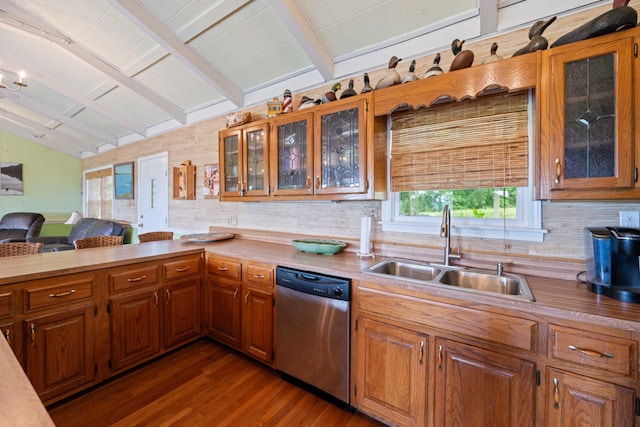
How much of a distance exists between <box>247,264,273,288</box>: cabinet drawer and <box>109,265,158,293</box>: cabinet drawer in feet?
2.47

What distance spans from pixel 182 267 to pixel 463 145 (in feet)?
7.79

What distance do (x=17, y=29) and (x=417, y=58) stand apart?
12.2 feet

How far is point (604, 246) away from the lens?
1194 millimetres

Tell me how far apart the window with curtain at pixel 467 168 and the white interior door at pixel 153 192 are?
11.7 feet

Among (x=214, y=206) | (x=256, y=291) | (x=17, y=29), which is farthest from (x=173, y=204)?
(x=256, y=291)

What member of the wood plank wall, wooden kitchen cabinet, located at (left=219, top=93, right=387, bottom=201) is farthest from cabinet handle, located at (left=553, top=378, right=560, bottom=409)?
wooden kitchen cabinet, located at (left=219, top=93, right=387, bottom=201)

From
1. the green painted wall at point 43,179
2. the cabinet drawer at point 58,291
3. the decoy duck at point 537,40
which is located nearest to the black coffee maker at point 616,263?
the decoy duck at point 537,40

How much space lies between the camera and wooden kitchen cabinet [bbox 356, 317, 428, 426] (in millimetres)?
1370

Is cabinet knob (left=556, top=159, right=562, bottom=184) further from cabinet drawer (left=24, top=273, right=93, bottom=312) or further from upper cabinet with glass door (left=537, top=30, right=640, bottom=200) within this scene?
cabinet drawer (left=24, top=273, right=93, bottom=312)

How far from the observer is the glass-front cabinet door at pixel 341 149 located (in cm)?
187

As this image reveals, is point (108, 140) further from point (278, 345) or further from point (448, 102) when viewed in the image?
point (448, 102)

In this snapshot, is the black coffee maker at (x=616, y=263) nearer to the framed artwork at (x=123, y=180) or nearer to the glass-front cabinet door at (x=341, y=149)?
the glass-front cabinet door at (x=341, y=149)

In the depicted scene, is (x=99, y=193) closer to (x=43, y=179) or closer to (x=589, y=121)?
(x=43, y=179)

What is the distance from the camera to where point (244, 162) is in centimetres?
256
